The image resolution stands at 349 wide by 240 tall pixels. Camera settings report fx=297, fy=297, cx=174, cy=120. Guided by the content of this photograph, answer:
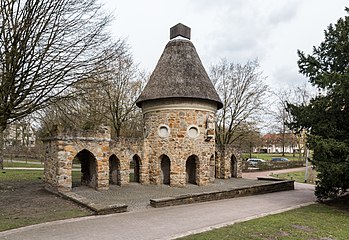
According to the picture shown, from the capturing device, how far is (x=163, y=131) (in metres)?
18.2

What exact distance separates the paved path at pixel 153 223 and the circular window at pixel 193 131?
560cm

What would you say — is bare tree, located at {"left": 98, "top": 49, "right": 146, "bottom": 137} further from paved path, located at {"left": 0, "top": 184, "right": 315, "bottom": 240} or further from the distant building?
the distant building

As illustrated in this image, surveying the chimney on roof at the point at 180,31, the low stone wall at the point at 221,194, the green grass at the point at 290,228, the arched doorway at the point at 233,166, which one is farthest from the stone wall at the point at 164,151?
the green grass at the point at 290,228

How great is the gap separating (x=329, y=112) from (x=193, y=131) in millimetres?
7747

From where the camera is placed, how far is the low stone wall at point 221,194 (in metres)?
12.1

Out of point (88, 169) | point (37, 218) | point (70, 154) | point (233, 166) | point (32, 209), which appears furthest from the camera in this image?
point (233, 166)

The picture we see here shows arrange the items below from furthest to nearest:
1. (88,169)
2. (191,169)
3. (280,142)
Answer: (280,142) < (191,169) < (88,169)

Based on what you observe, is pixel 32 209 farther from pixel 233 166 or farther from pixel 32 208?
pixel 233 166

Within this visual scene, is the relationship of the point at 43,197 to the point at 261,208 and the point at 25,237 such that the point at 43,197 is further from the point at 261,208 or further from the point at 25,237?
the point at 261,208

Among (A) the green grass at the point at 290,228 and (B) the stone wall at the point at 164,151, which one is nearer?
(A) the green grass at the point at 290,228

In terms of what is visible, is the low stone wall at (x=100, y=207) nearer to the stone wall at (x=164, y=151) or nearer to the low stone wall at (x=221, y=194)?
the low stone wall at (x=221, y=194)

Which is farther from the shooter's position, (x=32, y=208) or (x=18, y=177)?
(x=18, y=177)

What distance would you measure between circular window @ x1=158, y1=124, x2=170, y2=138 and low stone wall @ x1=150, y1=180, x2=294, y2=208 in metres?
5.33

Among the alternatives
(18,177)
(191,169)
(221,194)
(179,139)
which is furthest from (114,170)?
(18,177)
